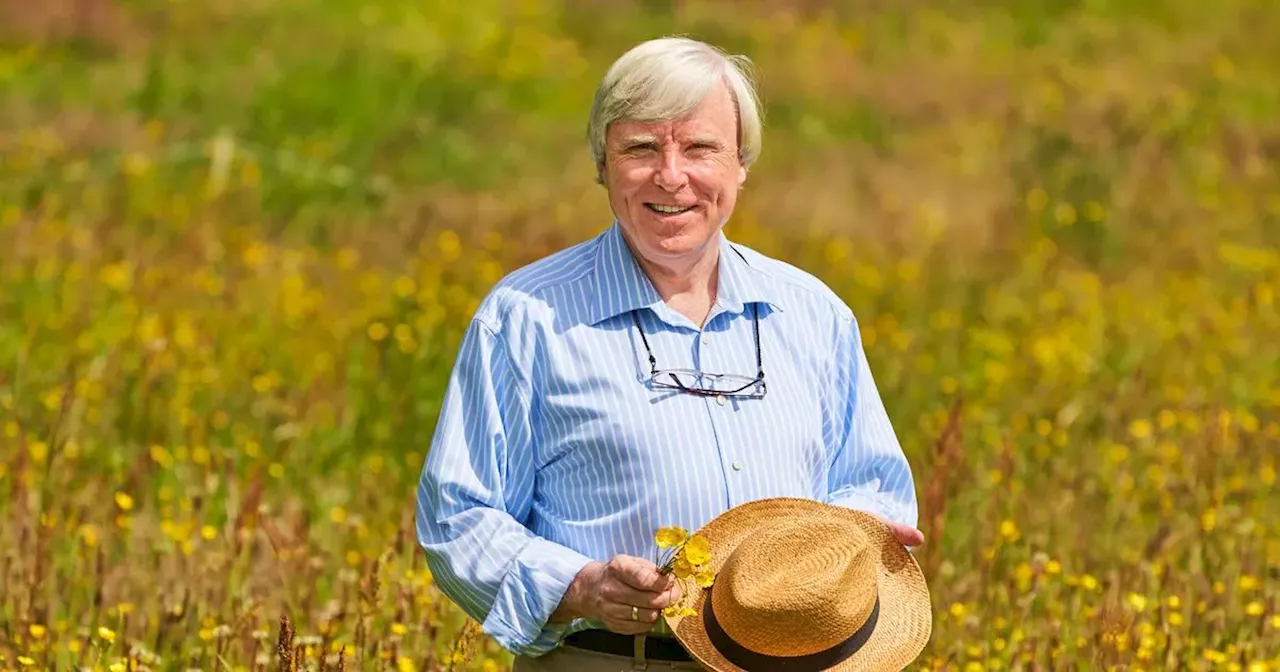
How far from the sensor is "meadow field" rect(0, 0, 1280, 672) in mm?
4602

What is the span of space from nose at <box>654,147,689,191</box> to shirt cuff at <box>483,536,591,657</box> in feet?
2.01

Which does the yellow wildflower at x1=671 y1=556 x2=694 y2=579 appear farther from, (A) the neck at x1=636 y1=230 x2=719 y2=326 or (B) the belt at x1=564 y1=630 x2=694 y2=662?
(A) the neck at x1=636 y1=230 x2=719 y2=326

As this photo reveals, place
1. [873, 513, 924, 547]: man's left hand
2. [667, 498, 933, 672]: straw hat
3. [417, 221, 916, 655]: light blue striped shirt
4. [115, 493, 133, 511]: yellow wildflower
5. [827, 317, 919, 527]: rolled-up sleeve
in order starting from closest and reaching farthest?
[667, 498, 933, 672]: straw hat
[417, 221, 916, 655]: light blue striped shirt
[873, 513, 924, 547]: man's left hand
[827, 317, 919, 527]: rolled-up sleeve
[115, 493, 133, 511]: yellow wildflower

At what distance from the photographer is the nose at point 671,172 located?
303 centimetres

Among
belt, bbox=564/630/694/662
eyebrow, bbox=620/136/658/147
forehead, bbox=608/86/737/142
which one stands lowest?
belt, bbox=564/630/694/662

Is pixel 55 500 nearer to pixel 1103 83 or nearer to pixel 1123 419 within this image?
pixel 1123 419

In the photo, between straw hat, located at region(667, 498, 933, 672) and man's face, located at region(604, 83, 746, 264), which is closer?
straw hat, located at region(667, 498, 933, 672)

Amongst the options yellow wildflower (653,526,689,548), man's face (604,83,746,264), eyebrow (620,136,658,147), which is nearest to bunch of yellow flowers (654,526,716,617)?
yellow wildflower (653,526,689,548)

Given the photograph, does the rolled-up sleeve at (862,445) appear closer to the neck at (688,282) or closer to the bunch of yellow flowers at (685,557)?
the neck at (688,282)

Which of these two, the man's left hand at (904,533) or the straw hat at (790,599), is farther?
the man's left hand at (904,533)

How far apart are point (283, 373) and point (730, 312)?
370 cm

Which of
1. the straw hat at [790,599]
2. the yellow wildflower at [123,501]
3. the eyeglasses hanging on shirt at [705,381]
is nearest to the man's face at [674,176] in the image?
the eyeglasses hanging on shirt at [705,381]

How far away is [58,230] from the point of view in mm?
7590

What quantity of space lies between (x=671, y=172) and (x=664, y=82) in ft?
0.48
